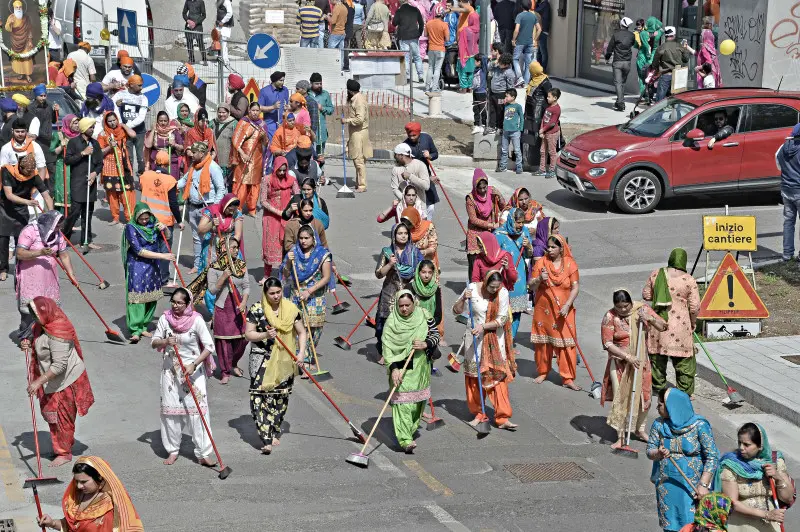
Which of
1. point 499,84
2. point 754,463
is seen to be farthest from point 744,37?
point 754,463

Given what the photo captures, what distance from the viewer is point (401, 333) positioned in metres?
11.0

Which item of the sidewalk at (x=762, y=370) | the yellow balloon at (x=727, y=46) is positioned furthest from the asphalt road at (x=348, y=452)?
the yellow balloon at (x=727, y=46)

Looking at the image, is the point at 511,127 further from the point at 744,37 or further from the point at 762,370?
the point at 762,370

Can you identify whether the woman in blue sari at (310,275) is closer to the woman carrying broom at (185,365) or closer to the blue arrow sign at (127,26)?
the woman carrying broom at (185,365)

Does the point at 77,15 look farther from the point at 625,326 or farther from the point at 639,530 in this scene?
the point at 639,530

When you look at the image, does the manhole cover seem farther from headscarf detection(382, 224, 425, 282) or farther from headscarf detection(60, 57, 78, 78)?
headscarf detection(60, 57, 78, 78)

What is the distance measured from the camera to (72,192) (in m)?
16.9

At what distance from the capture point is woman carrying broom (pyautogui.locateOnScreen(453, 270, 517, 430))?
11.6 metres

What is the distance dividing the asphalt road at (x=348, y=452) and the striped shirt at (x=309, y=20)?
566 inches

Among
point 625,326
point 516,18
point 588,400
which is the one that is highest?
point 516,18

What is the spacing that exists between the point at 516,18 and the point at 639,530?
20227 millimetres

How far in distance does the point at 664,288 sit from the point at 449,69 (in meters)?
18.1

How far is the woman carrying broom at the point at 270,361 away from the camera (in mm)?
10938

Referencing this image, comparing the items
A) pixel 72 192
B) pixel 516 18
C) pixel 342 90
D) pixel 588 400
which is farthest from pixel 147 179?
pixel 516 18
